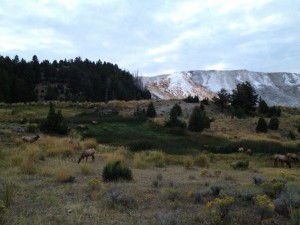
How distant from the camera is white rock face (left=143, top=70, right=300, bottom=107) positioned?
16875cm

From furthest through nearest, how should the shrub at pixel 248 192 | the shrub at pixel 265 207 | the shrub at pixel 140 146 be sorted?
the shrub at pixel 140 146, the shrub at pixel 248 192, the shrub at pixel 265 207

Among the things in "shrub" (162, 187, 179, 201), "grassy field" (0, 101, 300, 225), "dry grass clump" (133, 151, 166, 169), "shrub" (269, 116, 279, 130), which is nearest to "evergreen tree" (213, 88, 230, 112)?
"shrub" (269, 116, 279, 130)

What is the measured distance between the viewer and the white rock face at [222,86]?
169 metres

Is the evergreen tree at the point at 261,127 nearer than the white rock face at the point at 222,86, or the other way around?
the evergreen tree at the point at 261,127

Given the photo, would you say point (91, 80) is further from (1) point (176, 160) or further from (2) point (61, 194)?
(2) point (61, 194)

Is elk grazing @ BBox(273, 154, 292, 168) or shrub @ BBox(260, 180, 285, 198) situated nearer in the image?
shrub @ BBox(260, 180, 285, 198)

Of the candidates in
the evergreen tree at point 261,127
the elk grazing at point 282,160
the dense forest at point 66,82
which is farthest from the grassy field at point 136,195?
the dense forest at point 66,82

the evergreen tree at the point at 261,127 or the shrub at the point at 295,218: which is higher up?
the shrub at the point at 295,218

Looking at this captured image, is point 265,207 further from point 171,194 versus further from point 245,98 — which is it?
point 245,98

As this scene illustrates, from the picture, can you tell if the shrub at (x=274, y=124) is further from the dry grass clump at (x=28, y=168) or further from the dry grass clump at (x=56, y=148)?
the dry grass clump at (x=28, y=168)

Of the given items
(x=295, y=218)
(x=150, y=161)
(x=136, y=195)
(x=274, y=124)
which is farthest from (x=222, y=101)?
(x=295, y=218)

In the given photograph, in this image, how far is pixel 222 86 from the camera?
7416 inches

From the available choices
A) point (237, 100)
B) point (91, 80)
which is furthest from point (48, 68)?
point (237, 100)

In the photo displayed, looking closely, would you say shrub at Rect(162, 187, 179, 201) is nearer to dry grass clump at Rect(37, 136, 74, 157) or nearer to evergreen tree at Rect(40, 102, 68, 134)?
dry grass clump at Rect(37, 136, 74, 157)
